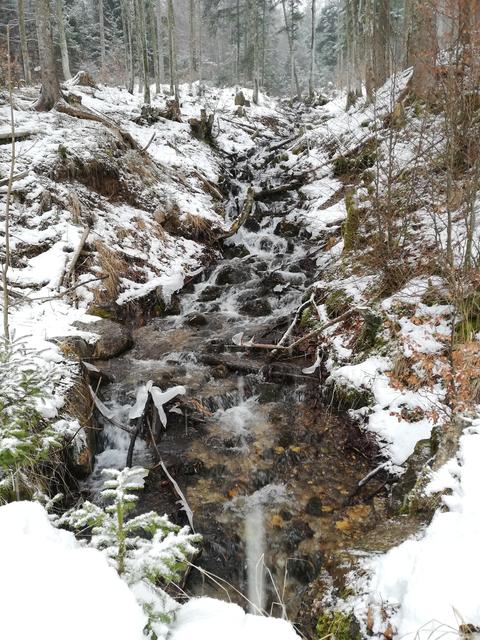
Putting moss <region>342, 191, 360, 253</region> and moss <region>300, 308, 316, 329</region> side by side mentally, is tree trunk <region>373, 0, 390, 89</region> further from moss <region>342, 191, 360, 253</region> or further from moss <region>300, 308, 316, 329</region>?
moss <region>300, 308, 316, 329</region>

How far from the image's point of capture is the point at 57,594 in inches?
52.4

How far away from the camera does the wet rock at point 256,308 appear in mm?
8531

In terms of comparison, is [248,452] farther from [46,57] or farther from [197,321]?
[46,57]

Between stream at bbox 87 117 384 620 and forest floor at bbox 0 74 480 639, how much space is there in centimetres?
29

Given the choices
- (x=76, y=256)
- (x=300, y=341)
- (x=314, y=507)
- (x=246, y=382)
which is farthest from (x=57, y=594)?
(x=76, y=256)

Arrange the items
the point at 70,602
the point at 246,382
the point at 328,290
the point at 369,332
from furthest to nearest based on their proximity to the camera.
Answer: the point at 328,290
the point at 246,382
the point at 369,332
the point at 70,602

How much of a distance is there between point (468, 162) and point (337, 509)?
379 cm

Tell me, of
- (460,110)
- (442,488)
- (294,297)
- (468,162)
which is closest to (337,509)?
(442,488)

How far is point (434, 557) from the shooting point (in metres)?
2.10

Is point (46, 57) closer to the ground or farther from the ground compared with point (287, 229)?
farther from the ground

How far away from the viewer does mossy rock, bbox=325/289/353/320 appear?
22.1ft

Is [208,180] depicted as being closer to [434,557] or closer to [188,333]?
[188,333]

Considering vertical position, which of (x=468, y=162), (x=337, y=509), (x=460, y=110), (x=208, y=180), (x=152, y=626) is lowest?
(x=337, y=509)

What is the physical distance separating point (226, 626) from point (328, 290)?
21.0 ft
